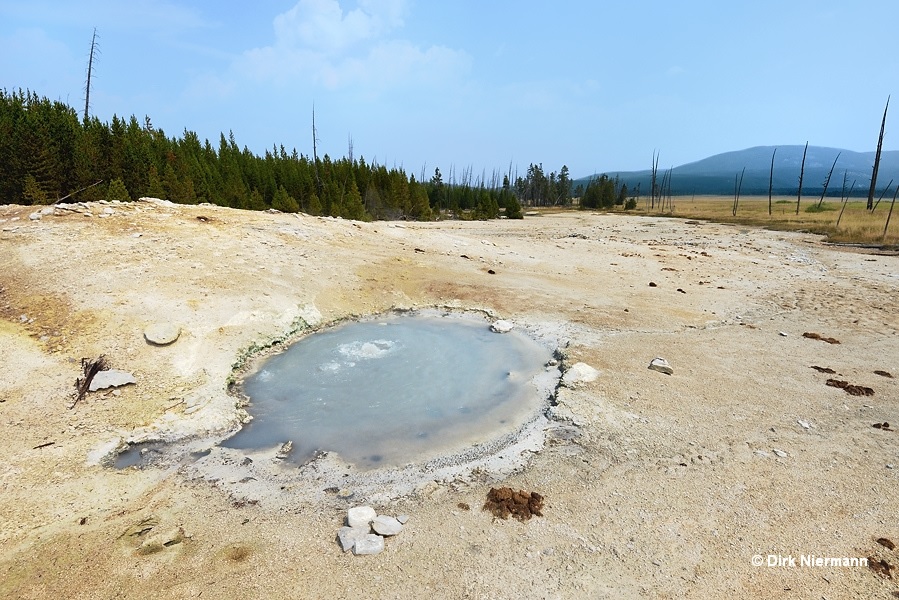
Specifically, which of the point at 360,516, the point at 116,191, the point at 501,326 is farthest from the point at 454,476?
the point at 116,191

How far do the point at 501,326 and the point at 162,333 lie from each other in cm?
630

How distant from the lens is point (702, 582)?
3.35 m

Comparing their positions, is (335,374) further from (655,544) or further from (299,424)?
(655,544)

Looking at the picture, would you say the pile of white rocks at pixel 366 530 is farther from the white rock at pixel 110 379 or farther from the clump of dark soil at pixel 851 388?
the clump of dark soil at pixel 851 388

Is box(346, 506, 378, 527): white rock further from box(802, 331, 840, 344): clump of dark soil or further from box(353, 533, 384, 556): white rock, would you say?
box(802, 331, 840, 344): clump of dark soil

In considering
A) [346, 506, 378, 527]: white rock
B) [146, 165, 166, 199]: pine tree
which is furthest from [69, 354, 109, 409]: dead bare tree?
[146, 165, 166, 199]: pine tree

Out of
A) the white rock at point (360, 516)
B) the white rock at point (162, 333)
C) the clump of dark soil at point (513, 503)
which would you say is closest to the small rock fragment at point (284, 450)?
the white rock at point (360, 516)

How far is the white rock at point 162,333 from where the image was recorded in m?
7.23

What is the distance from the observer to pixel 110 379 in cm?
629

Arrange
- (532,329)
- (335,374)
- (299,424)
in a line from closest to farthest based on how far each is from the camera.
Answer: (299,424) → (335,374) → (532,329)

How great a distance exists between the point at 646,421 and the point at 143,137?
39.3 metres

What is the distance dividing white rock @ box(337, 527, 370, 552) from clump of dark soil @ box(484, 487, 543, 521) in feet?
3.86

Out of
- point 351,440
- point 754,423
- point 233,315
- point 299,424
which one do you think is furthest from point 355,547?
point 233,315

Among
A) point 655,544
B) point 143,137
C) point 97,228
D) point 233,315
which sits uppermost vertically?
point 143,137
